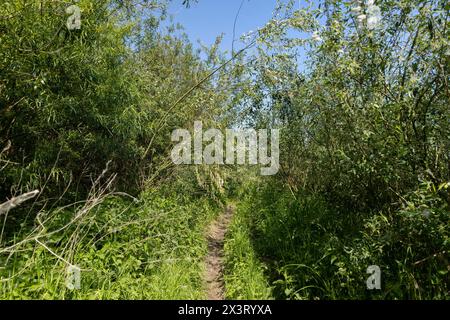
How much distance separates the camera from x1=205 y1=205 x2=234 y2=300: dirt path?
416 centimetres

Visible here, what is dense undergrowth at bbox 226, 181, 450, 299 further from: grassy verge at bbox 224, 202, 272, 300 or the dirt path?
the dirt path

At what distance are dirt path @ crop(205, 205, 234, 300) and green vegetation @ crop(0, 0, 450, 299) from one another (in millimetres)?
155

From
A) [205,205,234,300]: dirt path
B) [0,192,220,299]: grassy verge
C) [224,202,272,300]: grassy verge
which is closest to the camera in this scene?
[0,192,220,299]: grassy verge

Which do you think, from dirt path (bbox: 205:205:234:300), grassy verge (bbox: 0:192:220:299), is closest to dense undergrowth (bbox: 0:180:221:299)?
grassy verge (bbox: 0:192:220:299)

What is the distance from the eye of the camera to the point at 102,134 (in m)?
4.80

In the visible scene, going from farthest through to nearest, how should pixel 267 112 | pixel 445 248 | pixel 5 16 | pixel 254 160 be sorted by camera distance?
pixel 254 160 < pixel 267 112 < pixel 5 16 < pixel 445 248

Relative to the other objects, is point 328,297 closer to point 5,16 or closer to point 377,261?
point 377,261

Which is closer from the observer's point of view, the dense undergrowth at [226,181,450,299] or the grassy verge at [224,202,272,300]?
the dense undergrowth at [226,181,450,299]

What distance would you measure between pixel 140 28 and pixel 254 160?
4.30 metres

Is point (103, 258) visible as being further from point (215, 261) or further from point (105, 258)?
point (215, 261)

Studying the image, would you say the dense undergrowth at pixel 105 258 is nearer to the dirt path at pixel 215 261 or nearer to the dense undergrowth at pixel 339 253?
the dirt path at pixel 215 261

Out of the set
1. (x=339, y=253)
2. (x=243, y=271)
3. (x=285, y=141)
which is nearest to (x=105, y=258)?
(x=243, y=271)

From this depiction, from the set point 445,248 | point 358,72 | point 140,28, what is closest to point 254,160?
point 140,28

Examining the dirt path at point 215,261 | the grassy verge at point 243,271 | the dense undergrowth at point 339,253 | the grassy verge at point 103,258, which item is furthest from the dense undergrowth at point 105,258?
the dense undergrowth at point 339,253
